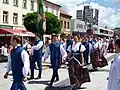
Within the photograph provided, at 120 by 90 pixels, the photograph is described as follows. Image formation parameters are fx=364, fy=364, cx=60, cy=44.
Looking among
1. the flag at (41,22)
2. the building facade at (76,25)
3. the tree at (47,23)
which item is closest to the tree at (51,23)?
the tree at (47,23)

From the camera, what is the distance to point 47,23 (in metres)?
50.6

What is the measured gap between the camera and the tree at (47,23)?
158 feet

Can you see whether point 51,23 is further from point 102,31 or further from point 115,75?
point 102,31

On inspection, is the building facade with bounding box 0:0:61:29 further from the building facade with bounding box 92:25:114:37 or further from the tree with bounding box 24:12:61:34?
the building facade with bounding box 92:25:114:37

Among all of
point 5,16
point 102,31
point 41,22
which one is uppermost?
point 5,16

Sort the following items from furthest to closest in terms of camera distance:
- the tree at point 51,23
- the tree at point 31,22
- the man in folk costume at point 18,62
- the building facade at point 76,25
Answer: the building facade at point 76,25 → the tree at point 51,23 → the tree at point 31,22 → the man in folk costume at point 18,62

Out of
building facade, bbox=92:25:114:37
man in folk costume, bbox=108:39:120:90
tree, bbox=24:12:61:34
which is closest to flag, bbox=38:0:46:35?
man in folk costume, bbox=108:39:120:90

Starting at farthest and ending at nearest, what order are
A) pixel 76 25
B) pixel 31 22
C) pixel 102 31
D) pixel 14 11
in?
pixel 102 31 → pixel 76 25 → pixel 31 22 → pixel 14 11

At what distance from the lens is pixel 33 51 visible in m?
13.2

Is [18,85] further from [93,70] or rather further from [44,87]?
[93,70]

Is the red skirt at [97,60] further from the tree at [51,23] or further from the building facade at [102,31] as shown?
the building facade at [102,31]

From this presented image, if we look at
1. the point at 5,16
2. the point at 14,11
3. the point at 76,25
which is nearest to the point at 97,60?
the point at 5,16

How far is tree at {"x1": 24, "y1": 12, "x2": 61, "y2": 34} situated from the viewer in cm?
4803

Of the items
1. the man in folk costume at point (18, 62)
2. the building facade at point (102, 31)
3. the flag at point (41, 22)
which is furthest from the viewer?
the building facade at point (102, 31)
